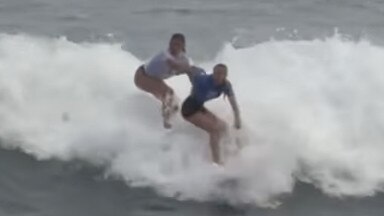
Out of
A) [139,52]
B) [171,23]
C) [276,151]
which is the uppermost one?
[171,23]

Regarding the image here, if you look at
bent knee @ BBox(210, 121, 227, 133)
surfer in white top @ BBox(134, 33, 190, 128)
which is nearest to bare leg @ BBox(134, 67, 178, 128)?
surfer in white top @ BBox(134, 33, 190, 128)

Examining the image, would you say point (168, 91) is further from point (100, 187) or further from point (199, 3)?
point (199, 3)

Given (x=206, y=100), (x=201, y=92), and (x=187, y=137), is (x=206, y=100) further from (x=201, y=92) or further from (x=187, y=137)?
(x=187, y=137)

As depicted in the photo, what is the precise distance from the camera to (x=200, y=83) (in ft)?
65.3

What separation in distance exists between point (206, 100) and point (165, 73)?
1192 mm

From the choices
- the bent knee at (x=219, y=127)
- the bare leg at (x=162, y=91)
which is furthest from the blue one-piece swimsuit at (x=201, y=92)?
the bare leg at (x=162, y=91)

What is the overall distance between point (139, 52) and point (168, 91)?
7.14 metres

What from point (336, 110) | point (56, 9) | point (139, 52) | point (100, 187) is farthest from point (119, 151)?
point (56, 9)

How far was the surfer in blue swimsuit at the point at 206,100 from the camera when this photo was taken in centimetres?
1978

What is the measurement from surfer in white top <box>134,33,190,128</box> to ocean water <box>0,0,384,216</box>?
33 cm

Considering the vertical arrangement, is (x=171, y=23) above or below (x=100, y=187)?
above

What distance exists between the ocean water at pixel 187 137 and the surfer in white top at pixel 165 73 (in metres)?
0.33

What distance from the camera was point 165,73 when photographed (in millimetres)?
20875

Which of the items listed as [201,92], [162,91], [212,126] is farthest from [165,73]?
[212,126]
